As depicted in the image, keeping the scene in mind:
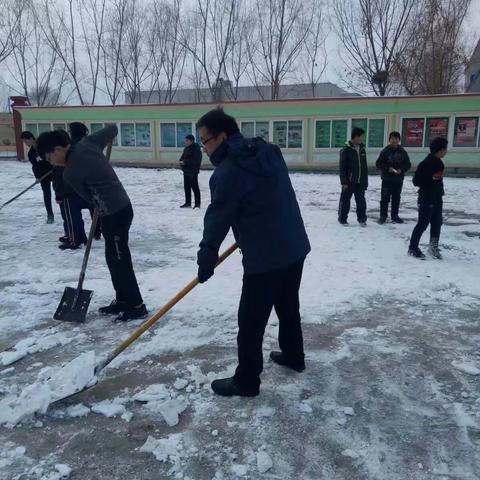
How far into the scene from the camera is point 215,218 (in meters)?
2.66

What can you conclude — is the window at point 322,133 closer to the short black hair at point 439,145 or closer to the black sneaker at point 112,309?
the short black hair at point 439,145

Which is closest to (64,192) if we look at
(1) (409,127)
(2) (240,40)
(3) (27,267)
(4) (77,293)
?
(3) (27,267)

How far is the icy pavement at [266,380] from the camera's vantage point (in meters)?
2.49

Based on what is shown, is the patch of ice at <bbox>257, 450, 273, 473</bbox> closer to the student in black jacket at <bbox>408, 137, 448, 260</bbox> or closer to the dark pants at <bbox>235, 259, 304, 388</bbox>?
the dark pants at <bbox>235, 259, 304, 388</bbox>

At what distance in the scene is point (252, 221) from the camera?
2707 mm

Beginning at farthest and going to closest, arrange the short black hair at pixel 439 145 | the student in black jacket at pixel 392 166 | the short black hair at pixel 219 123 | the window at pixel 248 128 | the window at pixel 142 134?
the window at pixel 142 134 → the window at pixel 248 128 → the student in black jacket at pixel 392 166 → the short black hair at pixel 439 145 → the short black hair at pixel 219 123

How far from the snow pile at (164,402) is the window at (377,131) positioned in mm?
16715

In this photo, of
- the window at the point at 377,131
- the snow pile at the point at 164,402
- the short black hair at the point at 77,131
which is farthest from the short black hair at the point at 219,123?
the window at the point at 377,131

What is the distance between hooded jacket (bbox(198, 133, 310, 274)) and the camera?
2.62 metres

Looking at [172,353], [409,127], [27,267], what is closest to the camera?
[172,353]

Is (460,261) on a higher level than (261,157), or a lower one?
lower

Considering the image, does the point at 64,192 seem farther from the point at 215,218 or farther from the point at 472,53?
the point at 472,53

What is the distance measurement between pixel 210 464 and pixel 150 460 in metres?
0.33

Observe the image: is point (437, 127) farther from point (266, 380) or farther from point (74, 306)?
point (266, 380)
